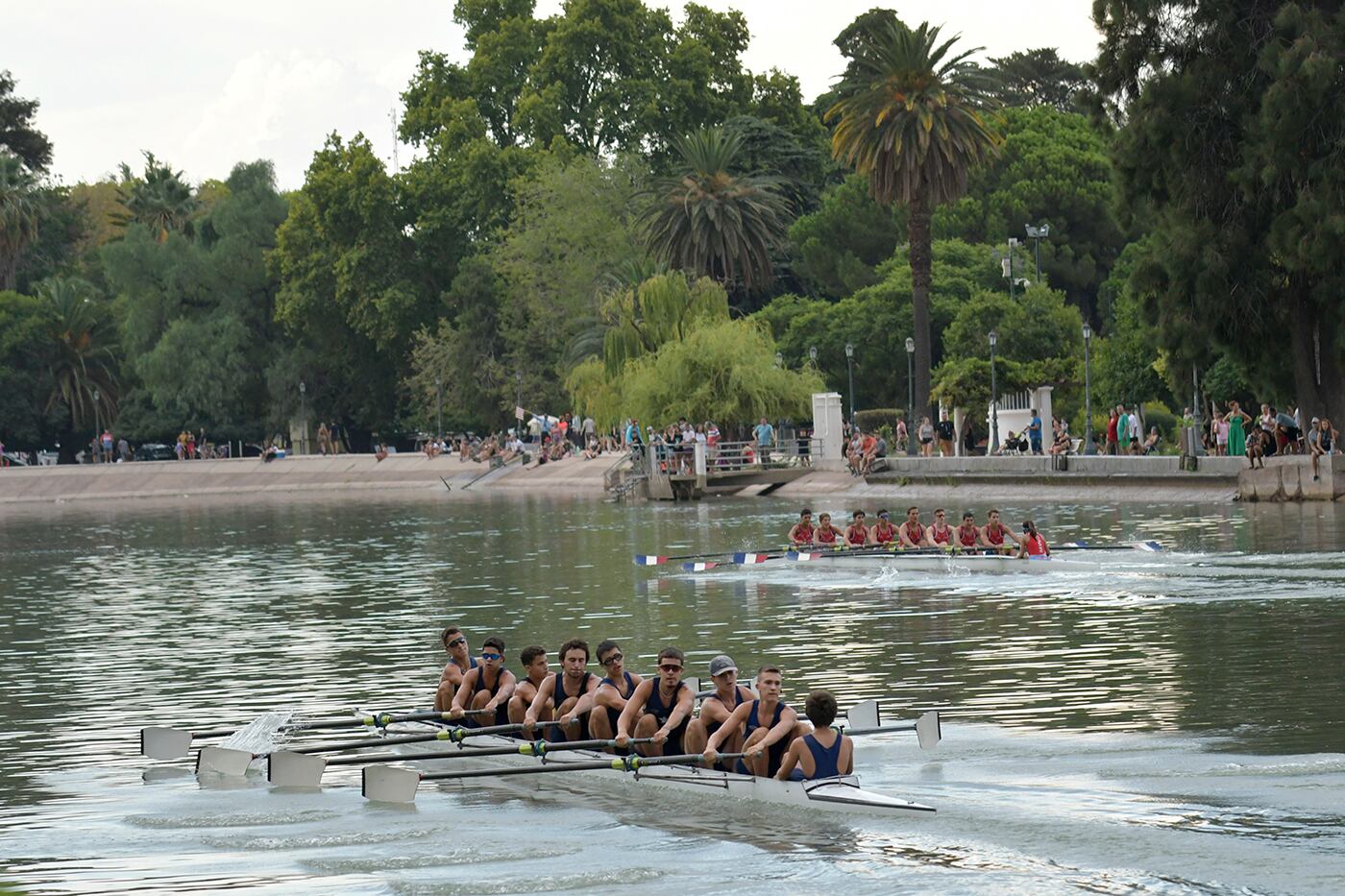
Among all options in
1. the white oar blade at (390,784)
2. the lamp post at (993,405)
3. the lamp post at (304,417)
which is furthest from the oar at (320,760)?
the lamp post at (304,417)

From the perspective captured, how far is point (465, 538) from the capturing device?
2096 inches

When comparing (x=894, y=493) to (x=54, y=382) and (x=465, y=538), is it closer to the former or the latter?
(x=465, y=538)

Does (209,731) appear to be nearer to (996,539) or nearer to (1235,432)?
(996,539)

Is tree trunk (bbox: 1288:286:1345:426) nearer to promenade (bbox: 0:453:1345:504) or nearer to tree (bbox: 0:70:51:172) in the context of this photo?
promenade (bbox: 0:453:1345:504)

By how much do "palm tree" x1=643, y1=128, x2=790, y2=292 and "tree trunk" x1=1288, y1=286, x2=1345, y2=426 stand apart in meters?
38.0

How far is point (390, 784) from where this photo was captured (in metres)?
18.3

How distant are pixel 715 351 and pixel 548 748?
55899 mm

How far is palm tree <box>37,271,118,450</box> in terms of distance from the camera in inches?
4343

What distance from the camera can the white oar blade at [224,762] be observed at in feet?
65.3

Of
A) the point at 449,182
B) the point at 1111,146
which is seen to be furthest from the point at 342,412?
the point at 1111,146

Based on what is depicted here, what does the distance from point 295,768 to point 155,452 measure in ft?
332

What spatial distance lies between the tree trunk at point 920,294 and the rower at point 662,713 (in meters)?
49.4

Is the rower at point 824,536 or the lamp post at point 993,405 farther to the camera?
the lamp post at point 993,405

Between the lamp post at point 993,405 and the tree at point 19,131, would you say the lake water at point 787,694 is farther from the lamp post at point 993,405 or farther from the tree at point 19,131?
the tree at point 19,131
